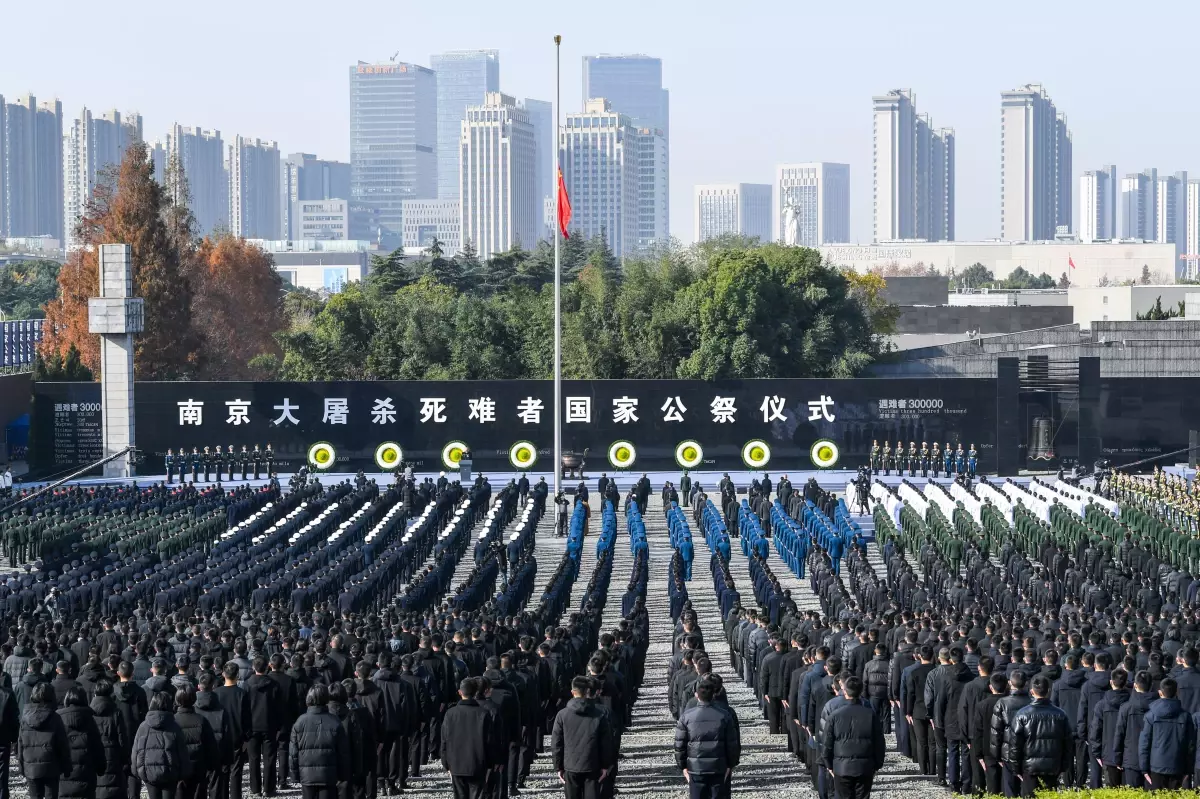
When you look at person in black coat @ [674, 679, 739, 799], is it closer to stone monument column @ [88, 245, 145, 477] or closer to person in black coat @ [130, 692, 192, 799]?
person in black coat @ [130, 692, 192, 799]

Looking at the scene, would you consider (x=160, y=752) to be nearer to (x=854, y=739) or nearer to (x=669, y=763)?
(x=854, y=739)

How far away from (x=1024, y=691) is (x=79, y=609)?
1183 cm

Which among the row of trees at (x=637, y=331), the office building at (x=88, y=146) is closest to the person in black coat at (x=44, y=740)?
the row of trees at (x=637, y=331)

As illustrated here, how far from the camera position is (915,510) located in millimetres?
27688

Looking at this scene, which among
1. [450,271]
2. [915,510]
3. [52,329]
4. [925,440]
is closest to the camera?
[915,510]

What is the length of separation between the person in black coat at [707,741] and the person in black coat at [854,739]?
0.27ft

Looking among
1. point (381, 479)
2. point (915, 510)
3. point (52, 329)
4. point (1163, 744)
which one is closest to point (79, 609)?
point (1163, 744)

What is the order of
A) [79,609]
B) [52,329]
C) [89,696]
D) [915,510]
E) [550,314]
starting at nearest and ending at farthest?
[89,696] → [79,609] → [915,510] → [550,314] → [52,329]

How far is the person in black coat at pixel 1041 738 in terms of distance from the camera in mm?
9766

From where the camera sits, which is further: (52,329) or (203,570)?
(52,329)

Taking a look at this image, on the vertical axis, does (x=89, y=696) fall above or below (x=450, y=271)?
below

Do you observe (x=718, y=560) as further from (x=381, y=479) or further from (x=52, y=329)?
(x=52, y=329)

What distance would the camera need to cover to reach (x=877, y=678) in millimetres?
12258

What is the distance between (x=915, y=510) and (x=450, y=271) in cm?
4515
